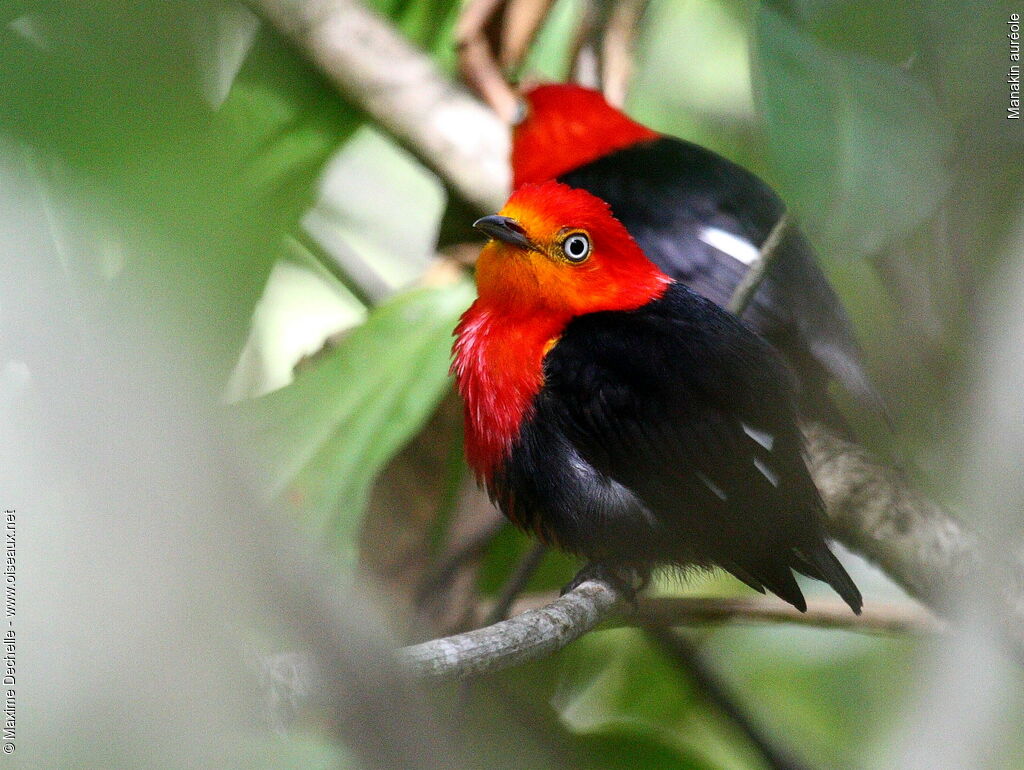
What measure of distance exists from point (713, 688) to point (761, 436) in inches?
26.4

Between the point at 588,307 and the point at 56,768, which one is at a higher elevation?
the point at 588,307

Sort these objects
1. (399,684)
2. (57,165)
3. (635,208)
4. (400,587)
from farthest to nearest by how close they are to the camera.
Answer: (635,208), (400,587), (57,165), (399,684)

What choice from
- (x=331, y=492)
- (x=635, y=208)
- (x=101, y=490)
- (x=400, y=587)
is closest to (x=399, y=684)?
(x=101, y=490)

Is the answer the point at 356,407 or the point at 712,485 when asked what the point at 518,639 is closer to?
the point at 712,485

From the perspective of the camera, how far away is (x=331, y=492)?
1231 millimetres

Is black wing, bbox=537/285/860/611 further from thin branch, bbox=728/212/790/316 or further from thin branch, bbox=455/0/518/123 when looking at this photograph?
thin branch, bbox=455/0/518/123

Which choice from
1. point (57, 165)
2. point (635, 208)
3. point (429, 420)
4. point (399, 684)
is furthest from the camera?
point (635, 208)

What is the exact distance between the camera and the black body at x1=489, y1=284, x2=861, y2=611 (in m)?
0.99

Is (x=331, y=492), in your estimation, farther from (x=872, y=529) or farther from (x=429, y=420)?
(x=872, y=529)

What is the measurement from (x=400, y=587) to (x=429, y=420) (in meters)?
0.28

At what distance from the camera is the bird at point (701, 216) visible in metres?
1.28

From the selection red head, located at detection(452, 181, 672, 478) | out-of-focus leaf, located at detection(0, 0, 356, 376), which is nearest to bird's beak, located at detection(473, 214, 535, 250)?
red head, located at detection(452, 181, 672, 478)

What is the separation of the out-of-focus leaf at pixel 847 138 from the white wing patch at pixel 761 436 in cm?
22

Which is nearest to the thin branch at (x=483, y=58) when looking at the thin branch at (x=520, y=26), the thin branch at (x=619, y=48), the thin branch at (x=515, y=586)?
the thin branch at (x=520, y=26)
